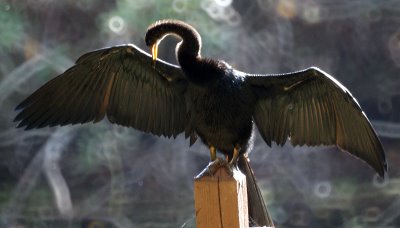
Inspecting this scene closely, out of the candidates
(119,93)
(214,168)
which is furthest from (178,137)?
(214,168)

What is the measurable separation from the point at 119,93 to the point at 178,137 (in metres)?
3.18

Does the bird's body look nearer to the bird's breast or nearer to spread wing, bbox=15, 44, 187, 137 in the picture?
the bird's breast

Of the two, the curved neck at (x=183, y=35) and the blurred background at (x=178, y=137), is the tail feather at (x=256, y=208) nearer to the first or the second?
the curved neck at (x=183, y=35)

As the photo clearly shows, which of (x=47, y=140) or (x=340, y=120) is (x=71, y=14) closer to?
(x=47, y=140)

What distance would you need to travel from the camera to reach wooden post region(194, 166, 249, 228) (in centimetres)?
244

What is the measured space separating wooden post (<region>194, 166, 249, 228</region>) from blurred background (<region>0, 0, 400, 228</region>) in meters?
3.89

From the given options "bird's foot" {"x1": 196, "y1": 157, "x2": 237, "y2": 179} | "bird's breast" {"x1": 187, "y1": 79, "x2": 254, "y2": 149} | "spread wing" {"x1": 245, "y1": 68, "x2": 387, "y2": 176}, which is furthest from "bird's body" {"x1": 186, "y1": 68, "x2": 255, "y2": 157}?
"bird's foot" {"x1": 196, "y1": 157, "x2": 237, "y2": 179}

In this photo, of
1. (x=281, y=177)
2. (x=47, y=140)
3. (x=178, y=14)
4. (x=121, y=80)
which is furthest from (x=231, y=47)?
(x=121, y=80)

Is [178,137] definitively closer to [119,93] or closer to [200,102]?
[119,93]

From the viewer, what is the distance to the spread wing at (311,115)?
11.2 ft

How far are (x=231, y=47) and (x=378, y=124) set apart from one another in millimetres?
1717

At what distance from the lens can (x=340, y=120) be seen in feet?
11.5

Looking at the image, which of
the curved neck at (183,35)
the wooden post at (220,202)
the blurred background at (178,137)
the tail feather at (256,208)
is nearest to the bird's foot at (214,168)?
the wooden post at (220,202)

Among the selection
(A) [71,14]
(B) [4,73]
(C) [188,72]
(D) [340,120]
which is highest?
(A) [71,14]
